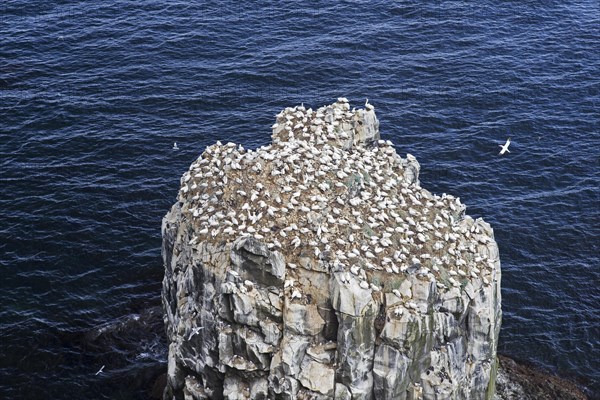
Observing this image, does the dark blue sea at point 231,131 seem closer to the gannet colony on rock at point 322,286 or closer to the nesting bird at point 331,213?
the gannet colony on rock at point 322,286

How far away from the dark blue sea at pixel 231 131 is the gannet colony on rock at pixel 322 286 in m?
13.3

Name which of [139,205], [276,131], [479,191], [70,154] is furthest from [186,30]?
[276,131]

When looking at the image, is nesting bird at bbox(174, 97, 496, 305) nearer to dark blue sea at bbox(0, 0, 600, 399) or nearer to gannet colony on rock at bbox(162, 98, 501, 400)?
gannet colony on rock at bbox(162, 98, 501, 400)

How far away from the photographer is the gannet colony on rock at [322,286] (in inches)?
2157

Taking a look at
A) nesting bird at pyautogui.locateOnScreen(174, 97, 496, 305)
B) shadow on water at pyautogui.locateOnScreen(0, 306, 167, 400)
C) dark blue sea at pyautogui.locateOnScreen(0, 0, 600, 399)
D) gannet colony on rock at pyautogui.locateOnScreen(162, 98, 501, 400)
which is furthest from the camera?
dark blue sea at pyautogui.locateOnScreen(0, 0, 600, 399)

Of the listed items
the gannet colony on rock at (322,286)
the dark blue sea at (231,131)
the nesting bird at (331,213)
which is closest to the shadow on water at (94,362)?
the dark blue sea at (231,131)

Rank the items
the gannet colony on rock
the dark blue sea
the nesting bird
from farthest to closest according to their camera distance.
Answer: the dark blue sea
the nesting bird
the gannet colony on rock

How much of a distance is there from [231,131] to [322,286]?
47.3 meters

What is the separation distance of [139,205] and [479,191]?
110 feet

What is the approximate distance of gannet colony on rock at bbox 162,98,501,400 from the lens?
180 feet

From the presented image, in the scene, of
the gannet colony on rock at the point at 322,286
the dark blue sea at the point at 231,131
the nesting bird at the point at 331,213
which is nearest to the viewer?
the gannet colony on rock at the point at 322,286

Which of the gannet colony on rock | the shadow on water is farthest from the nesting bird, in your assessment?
the shadow on water

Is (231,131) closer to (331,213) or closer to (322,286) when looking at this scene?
(331,213)

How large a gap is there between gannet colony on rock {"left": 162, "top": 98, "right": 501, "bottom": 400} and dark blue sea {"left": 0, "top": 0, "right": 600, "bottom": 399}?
13315 mm
